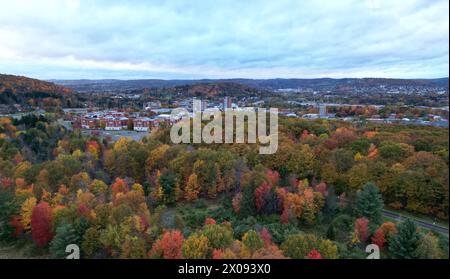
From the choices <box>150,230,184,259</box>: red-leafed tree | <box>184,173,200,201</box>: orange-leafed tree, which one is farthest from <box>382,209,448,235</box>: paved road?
<box>184,173,200,201</box>: orange-leafed tree

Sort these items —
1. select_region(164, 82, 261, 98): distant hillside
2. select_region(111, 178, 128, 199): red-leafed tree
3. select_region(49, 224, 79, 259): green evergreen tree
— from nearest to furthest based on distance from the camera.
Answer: select_region(49, 224, 79, 259): green evergreen tree
select_region(111, 178, 128, 199): red-leafed tree
select_region(164, 82, 261, 98): distant hillside

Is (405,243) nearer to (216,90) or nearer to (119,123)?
(119,123)

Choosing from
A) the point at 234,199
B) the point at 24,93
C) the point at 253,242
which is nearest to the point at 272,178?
the point at 234,199

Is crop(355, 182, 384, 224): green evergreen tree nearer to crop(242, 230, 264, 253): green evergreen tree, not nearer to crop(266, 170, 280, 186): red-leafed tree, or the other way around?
crop(266, 170, 280, 186): red-leafed tree

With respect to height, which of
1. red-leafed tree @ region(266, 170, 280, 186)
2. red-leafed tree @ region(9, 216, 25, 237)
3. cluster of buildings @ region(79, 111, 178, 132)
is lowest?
red-leafed tree @ region(9, 216, 25, 237)

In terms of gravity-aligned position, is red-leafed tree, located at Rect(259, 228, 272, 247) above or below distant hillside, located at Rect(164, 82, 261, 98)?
below
